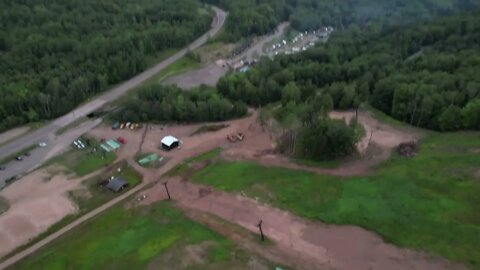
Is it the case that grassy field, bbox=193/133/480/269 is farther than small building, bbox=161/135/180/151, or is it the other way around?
small building, bbox=161/135/180/151

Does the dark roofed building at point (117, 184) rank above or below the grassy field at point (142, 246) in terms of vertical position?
below

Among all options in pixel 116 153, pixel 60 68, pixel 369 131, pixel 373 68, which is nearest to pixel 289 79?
pixel 373 68

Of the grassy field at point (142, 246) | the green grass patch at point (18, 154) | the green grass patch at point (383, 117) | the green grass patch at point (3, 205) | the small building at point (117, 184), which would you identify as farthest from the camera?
the green grass patch at point (18, 154)

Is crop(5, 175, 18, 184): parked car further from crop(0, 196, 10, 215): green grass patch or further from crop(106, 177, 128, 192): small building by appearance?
crop(106, 177, 128, 192): small building

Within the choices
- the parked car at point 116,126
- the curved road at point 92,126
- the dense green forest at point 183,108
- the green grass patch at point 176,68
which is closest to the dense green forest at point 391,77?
the dense green forest at point 183,108

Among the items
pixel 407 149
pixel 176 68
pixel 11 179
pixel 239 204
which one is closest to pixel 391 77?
pixel 407 149

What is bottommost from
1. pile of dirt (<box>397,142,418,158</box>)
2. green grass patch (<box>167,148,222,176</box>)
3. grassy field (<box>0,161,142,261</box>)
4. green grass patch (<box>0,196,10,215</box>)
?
green grass patch (<box>0,196,10,215</box>)

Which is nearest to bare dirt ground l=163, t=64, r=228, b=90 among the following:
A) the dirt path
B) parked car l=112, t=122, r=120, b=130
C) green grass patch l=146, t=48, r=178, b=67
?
green grass patch l=146, t=48, r=178, b=67

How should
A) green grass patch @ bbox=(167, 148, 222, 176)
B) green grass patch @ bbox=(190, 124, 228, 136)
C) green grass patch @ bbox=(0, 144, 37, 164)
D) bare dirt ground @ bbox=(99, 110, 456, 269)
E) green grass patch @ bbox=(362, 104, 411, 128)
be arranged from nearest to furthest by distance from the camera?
bare dirt ground @ bbox=(99, 110, 456, 269), green grass patch @ bbox=(167, 148, 222, 176), green grass patch @ bbox=(362, 104, 411, 128), green grass patch @ bbox=(0, 144, 37, 164), green grass patch @ bbox=(190, 124, 228, 136)

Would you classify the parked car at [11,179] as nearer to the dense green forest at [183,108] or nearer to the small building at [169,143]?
the dense green forest at [183,108]
